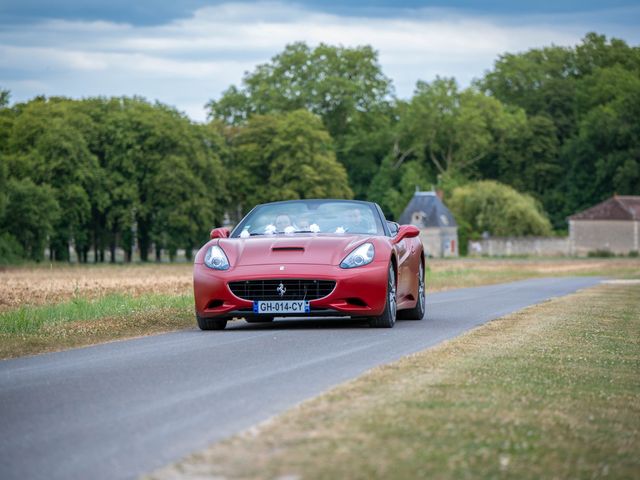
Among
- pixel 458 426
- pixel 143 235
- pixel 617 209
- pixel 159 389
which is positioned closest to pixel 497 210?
pixel 617 209

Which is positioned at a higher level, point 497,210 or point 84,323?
point 497,210

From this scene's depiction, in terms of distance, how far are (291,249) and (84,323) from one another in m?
2.97

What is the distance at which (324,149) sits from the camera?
10600cm

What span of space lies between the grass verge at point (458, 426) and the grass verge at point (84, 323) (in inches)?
169

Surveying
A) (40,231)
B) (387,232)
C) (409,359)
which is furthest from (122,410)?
(40,231)

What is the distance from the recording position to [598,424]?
299 inches

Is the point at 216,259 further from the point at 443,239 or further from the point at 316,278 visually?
the point at 443,239

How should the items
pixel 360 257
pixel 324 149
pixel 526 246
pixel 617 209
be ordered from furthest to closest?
pixel 526 246 → pixel 617 209 → pixel 324 149 → pixel 360 257

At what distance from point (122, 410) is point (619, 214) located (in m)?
119

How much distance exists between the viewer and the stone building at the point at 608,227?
123 metres

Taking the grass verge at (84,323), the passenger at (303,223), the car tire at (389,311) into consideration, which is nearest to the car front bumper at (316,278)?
the car tire at (389,311)

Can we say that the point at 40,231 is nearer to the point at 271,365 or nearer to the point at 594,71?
the point at 271,365

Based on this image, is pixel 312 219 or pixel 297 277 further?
pixel 312 219

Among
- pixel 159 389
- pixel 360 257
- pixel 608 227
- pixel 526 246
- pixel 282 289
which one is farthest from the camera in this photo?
pixel 608 227
